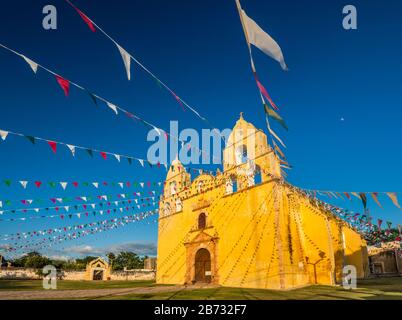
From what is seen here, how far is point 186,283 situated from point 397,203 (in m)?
12.5

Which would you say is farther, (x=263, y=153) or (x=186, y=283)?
(x=186, y=283)

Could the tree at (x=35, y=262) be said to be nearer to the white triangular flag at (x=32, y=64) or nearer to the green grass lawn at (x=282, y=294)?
the green grass lawn at (x=282, y=294)

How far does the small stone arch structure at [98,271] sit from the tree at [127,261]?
84.0ft

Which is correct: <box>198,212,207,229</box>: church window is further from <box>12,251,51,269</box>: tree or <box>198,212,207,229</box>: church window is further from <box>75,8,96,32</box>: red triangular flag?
<box>12,251,51,269</box>: tree

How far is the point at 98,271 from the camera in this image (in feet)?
107

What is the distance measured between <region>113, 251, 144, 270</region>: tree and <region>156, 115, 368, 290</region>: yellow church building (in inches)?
1569

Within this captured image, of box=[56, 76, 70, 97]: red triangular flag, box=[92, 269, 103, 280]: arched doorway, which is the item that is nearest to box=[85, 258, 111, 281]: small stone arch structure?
box=[92, 269, 103, 280]: arched doorway

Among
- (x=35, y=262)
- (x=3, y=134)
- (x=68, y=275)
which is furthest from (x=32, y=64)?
(x=35, y=262)

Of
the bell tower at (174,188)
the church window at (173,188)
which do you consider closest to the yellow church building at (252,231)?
the bell tower at (174,188)

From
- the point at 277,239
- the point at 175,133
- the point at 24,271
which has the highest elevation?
the point at 175,133

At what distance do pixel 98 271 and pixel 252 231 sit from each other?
2374 cm
